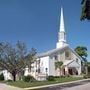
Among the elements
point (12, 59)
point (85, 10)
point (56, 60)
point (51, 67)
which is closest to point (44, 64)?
point (51, 67)

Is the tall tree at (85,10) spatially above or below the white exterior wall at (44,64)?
above

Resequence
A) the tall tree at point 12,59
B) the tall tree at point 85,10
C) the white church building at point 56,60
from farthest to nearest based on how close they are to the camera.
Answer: the white church building at point 56,60, the tall tree at point 12,59, the tall tree at point 85,10

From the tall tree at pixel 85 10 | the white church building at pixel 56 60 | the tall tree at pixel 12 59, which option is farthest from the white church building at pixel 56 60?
the tall tree at pixel 85 10

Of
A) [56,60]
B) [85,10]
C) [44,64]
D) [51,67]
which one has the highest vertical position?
[85,10]

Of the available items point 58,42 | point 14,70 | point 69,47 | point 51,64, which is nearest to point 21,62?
point 14,70

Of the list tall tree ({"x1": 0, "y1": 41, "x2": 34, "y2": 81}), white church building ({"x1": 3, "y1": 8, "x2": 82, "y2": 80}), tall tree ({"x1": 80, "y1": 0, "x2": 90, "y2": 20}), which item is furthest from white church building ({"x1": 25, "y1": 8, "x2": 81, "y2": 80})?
tall tree ({"x1": 80, "y1": 0, "x2": 90, "y2": 20})

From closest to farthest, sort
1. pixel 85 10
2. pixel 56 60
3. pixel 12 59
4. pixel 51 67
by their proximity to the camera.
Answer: pixel 85 10, pixel 12 59, pixel 51 67, pixel 56 60

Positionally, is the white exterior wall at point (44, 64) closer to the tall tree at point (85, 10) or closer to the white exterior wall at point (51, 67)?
the white exterior wall at point (51, 67)

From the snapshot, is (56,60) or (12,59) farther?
(56,60)

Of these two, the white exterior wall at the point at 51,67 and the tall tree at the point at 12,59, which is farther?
the white exterior wall at the point at 51,67

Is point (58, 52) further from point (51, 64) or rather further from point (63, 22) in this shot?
point (63, 22)

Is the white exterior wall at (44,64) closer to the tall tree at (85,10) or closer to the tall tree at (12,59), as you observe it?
the tall tree at (12,59)

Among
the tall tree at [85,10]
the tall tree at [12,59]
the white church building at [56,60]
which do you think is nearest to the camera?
the tall tree at [85,10]

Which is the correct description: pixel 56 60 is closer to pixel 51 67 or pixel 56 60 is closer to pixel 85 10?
pixel 51 67
